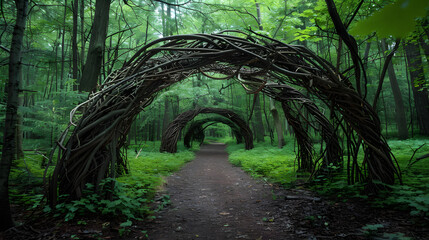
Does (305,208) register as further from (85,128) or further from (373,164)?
(85,128)

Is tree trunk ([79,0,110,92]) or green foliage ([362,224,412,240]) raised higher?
tree trunk ([79,0,110,92])

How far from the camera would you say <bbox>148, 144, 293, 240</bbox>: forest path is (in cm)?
215

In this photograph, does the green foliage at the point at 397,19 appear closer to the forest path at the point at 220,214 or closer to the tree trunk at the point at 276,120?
the forest path at the point at 220,214

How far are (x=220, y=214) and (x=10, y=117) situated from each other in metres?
2.48

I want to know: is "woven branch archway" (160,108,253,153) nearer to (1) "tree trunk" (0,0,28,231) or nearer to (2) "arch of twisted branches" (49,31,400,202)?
(2) "arch of twisted branches" (49,31,400,202)

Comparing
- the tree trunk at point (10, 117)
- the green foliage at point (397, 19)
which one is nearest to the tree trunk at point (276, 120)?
the tree trunk at point (10, 117)

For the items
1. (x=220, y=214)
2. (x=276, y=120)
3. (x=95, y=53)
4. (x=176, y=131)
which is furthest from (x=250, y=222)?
(x=176, y=131)

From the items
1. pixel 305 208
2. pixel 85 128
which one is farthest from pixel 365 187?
pixel 85 128

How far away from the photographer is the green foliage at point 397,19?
1.58ft

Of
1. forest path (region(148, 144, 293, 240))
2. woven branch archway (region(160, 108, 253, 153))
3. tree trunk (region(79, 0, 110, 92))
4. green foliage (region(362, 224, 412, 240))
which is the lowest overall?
forest path (region(148, 144, 293, 240))

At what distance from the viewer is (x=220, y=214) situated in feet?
9.11

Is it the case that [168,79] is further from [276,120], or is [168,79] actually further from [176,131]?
[176,131]

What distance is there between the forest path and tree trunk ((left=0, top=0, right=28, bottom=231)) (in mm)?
1254

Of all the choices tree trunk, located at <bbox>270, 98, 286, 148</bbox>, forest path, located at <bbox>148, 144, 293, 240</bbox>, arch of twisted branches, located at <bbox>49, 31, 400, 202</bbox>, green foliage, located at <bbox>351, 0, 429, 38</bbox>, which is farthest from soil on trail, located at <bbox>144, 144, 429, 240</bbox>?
tree trunk, located at <bbox>270, 98, 286, 148</bbox>
